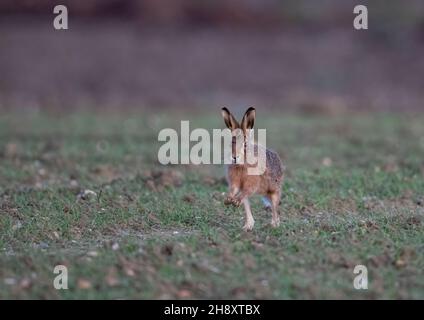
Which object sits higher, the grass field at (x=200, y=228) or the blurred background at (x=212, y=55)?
the blurred background at (x=212, y=55)

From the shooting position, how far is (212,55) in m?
29.9

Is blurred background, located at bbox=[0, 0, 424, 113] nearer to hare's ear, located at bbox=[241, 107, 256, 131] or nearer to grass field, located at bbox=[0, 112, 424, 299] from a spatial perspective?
grass field, located at bbox=[0, 112, 424, 299]

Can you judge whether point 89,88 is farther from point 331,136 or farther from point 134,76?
point 331,136

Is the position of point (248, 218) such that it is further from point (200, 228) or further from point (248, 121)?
point (248, 121)

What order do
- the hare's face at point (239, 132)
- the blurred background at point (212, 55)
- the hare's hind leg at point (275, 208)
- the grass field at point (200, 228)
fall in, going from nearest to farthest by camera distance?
the grass field at point (200, 228) → the hare's face at point (239, 132) → the hare's hind leg at point (275, 208) → the blurred background at point (212, 55)

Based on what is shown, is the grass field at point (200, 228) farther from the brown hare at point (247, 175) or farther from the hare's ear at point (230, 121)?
the hare's ear at point (230, 121)

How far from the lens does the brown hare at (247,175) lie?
9.41m

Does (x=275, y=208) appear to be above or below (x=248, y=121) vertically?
below

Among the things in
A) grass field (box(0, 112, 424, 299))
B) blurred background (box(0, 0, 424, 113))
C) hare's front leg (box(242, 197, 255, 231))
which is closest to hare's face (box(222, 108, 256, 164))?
hare's front leg (box(242, 197, 255, 231))

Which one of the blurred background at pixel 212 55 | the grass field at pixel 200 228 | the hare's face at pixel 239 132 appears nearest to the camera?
the grass field at pixel 200 228

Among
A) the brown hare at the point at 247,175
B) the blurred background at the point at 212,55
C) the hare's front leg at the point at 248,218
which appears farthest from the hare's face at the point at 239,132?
the blurred background at the point at 212,55

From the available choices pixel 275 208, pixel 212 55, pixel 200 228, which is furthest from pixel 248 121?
pixel 212 55

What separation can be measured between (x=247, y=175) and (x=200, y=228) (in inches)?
35.7

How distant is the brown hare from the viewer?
30.9ft
